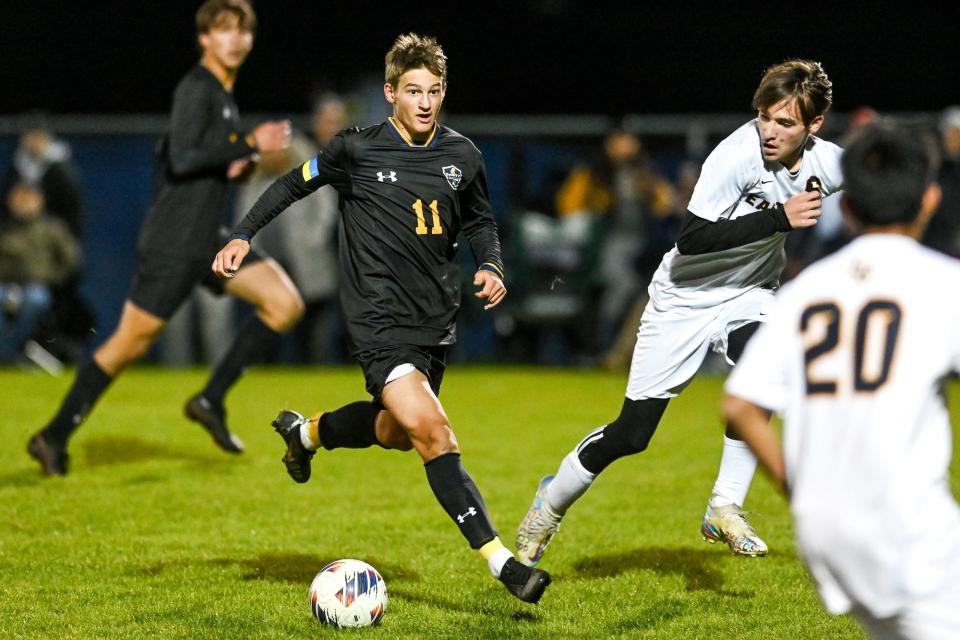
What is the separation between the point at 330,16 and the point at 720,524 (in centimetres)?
1551

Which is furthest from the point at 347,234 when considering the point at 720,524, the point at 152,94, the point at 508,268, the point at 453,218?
the point at 152,94

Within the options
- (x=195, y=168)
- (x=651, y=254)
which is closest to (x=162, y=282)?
(x=195, y=168)

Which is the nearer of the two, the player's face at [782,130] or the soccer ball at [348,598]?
the soccer ball at [348,598]

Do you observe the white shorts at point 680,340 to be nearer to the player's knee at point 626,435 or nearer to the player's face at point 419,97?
the player's knee at point 626,435

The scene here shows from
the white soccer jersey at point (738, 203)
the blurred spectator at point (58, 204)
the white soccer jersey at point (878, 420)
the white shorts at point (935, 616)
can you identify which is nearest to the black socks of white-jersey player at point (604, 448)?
the white soccer jersey at point (738, 203)

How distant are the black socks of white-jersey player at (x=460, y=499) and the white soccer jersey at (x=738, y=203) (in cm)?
123

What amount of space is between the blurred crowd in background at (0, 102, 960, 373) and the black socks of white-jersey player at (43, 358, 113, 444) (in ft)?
18.5

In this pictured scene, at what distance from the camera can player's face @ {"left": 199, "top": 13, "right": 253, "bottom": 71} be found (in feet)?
24.4

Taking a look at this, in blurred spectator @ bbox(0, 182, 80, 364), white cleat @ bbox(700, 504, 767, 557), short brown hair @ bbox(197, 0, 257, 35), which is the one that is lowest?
blurred spectator @ bbox(0, 182, 80, 364)

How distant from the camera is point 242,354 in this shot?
7.94 meters

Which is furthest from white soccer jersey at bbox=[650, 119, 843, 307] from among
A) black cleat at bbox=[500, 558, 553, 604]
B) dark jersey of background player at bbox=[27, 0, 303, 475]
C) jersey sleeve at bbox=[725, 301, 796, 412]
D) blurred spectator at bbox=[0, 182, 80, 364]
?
blurred spectator at bbox=[0, 182, 80, 364]

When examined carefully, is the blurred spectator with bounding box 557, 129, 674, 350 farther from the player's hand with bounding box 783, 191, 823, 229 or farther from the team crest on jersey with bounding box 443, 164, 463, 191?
the player's hand with bounding box 783, 191, 823, 229

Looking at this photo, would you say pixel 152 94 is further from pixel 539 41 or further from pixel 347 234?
pixel 347 234

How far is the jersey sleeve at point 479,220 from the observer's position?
209 inches
